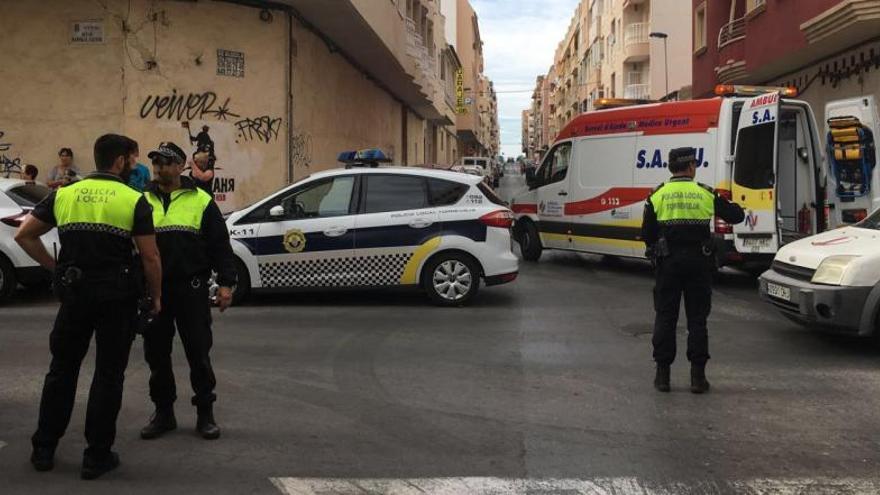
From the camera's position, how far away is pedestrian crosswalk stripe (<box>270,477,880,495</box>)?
12.5 ft

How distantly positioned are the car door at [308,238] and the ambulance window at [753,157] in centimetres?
519

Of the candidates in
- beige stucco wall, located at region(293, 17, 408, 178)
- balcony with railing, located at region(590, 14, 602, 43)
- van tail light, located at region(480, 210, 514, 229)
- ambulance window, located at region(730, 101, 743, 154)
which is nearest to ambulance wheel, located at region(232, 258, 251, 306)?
van tail light, located at region(480, 210, 514, 229)

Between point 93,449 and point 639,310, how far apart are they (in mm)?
6552

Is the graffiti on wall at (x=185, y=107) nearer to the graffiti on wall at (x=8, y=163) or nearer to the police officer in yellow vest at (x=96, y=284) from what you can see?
the graffiti on wall at (x=8, y=163)

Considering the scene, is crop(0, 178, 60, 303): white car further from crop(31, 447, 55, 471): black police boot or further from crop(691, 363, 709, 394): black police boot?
crop(691, 363, 709, 394): black police boot

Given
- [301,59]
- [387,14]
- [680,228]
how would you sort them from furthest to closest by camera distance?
[387,14] → [301,59] → [680,228]

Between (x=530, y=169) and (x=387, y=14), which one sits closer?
(x=530, y=169)

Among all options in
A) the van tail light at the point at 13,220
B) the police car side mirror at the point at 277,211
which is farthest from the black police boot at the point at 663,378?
the van tail light at the point at 13,220

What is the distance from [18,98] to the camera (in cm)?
1408

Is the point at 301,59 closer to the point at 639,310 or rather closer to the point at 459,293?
the point at 459,293

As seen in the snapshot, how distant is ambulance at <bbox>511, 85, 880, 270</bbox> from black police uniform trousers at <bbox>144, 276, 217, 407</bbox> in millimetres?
6801

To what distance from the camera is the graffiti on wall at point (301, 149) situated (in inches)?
605

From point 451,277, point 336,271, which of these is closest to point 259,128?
point 336,271

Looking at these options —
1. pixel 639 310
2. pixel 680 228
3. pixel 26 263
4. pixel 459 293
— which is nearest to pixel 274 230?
pixel 459 293
